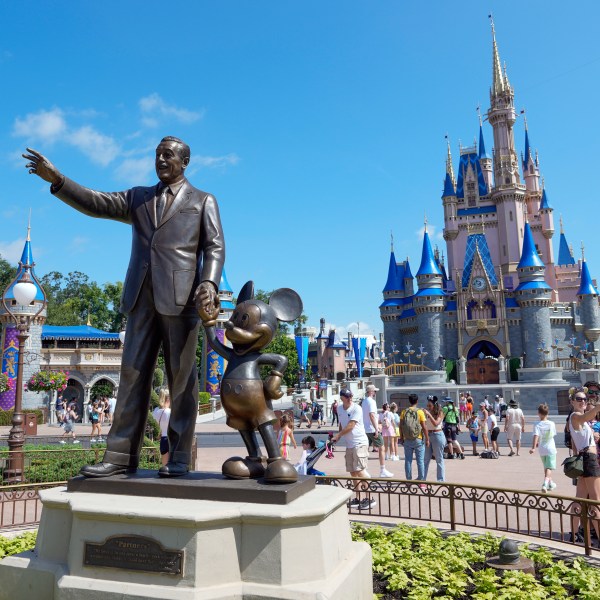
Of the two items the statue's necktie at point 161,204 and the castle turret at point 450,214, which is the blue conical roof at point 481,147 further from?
the statue's necktie at point 161,204

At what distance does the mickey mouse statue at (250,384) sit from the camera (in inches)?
141

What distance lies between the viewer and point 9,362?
30828 millimetres

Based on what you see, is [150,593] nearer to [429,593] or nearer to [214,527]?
[214,527]

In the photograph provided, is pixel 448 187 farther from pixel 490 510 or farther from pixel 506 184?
pixel 490 510

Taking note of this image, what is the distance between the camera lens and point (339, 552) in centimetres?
330

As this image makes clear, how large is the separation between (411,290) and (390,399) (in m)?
21.6

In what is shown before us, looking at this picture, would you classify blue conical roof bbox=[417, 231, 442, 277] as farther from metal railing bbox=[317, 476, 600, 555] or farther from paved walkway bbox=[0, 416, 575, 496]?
metal railing bbox=[317, 476, 600, 555]

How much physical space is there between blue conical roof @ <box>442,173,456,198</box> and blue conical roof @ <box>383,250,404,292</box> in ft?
29.2

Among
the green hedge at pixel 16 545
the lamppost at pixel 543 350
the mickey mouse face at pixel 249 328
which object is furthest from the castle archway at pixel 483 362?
the mickey mouse face at pixel 249 328

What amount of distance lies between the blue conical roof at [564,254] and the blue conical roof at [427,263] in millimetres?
17762

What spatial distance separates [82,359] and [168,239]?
35338 millimetres

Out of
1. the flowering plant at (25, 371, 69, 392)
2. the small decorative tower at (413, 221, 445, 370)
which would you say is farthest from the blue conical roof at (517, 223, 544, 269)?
the flowering plant at (25, 371, 69, 392)

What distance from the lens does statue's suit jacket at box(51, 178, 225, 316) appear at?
390 centimetres

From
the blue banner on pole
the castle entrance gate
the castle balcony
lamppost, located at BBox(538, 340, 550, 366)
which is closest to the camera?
the castle balcony
